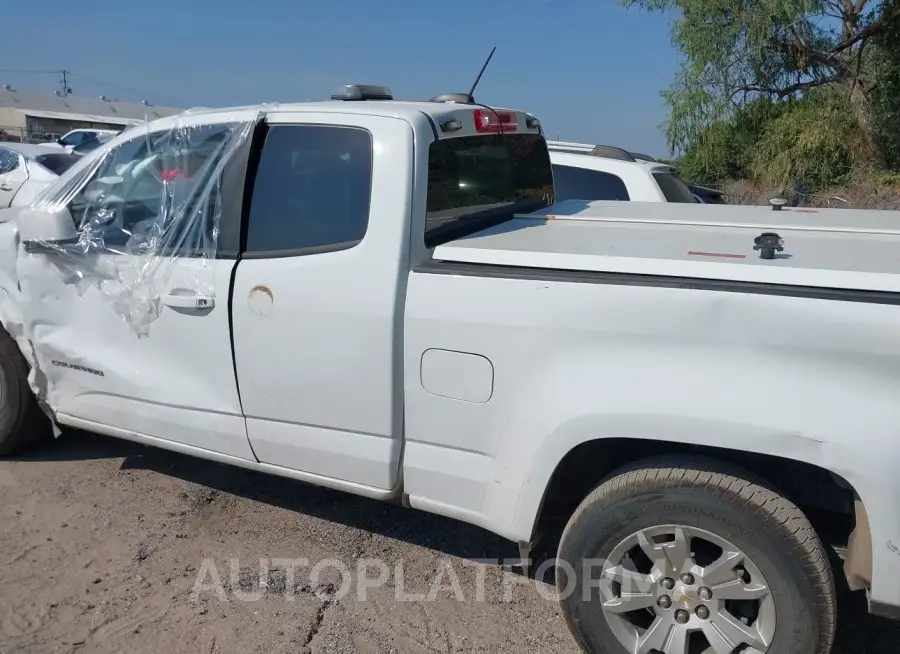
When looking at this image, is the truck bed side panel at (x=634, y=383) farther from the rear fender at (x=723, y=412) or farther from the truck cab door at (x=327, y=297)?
the truck cab door at (x=327, y=297)

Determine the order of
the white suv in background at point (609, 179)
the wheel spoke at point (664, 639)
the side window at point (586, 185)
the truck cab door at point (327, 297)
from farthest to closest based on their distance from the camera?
1. the side window at point (586, 185)
2. the white suv in background at point (609, 179)
3. the truck cab door at point (327, 297)
4. the wheel spoke at point (664, 639)

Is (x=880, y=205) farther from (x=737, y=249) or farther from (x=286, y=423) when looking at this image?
(x=286, y=423)

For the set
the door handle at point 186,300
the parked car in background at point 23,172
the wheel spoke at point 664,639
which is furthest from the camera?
the parked car in background at point 23,172

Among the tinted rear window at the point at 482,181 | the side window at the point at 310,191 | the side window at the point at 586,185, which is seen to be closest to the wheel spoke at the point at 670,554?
the tinted rear window at the point at 482,181

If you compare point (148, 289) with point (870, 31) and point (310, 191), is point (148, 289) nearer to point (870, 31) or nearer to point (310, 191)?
point (310, 191)

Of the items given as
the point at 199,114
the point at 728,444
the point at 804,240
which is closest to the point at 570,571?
the point at 728,444

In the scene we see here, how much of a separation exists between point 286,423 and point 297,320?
1.58ft

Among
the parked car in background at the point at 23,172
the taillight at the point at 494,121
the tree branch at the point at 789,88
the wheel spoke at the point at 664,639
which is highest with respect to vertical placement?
the tree branch at the point at 789,88

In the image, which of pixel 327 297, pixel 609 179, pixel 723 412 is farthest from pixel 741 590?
pixel 609 179

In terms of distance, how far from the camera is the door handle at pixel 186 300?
3238 millimetres

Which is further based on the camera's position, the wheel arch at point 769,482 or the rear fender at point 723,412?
the wheel arch at point 769,482

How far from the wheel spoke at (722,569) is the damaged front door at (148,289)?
78.1 inches

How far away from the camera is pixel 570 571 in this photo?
104 inches

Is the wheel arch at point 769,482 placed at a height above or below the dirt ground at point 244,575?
above
